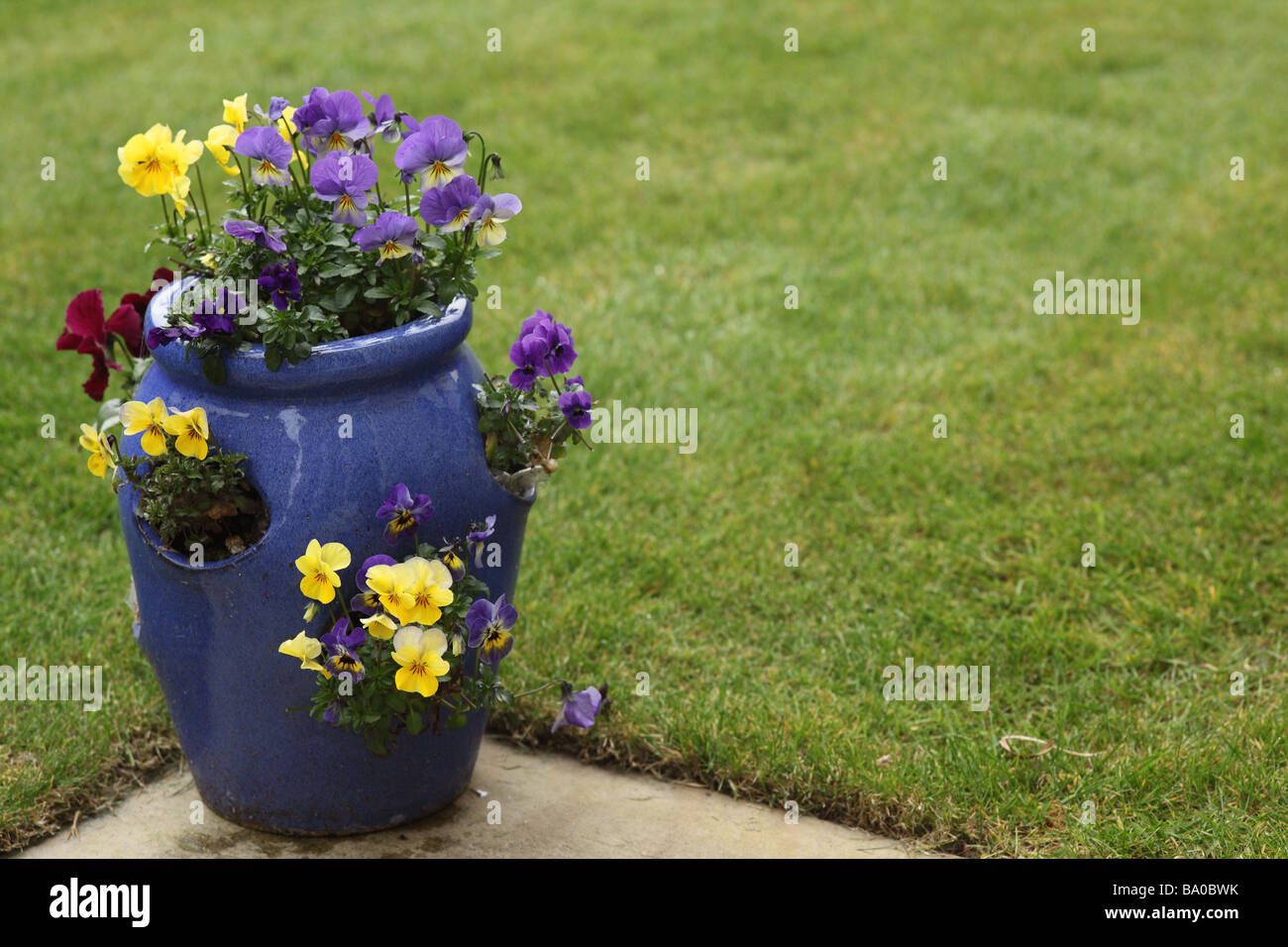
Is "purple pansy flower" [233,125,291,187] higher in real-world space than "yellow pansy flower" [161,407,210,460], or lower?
higher

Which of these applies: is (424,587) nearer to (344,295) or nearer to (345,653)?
(345,653)

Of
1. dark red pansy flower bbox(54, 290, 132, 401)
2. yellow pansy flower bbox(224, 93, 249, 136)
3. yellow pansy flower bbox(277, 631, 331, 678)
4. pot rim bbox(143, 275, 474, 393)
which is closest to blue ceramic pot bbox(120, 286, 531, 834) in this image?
pot rim bbox(143, 275, 474, 393)

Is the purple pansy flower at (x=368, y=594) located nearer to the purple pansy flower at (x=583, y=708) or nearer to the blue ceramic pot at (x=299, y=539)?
the blue ceramic pot at (x=299, y=539)

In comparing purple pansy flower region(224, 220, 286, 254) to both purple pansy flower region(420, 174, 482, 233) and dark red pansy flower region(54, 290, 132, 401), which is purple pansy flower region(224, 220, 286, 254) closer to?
purple pansy flower region(420, 174, 482, 233)

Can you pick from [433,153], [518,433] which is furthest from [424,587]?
[433,153]

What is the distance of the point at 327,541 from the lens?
2.39m

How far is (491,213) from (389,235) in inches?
7.9

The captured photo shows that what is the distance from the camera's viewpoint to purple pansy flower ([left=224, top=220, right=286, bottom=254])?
7.75 ft

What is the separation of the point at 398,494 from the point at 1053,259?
154 inches

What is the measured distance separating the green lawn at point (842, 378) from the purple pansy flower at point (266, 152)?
52.8 inches

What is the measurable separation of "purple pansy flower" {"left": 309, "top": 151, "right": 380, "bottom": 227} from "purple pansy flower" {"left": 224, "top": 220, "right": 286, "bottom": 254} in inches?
4.7

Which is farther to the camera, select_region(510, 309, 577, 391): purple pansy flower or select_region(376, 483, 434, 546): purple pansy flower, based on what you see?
select_region(510, 309, 577, 391): purple pansy flower
